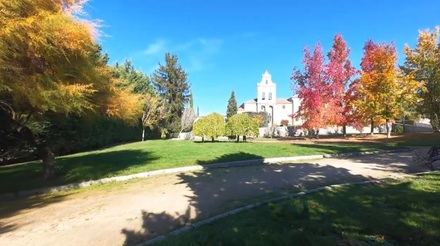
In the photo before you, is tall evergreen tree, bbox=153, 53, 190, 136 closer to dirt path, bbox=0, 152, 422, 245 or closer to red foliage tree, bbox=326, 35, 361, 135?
red foliage tree, bbox=326, 35, 361, 135

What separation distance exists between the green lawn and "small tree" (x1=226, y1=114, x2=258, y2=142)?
68.3ft

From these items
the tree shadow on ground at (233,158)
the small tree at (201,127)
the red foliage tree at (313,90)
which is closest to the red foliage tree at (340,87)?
the red foliage tree at (313,90)

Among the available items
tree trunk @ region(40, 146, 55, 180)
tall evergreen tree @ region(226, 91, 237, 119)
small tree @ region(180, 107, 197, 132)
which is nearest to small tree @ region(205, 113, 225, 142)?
tree trunk @ region(40, 146, 55, 180)

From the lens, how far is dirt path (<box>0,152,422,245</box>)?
7590 millimetres

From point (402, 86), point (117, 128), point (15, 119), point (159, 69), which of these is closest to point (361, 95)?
point (402, 86)

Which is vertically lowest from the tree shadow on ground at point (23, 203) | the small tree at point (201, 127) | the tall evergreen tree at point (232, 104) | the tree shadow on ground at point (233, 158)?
the tree shadow on ground at point (23, 203)

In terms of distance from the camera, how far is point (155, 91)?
56594 mm

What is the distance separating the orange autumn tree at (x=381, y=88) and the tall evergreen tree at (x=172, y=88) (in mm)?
27972

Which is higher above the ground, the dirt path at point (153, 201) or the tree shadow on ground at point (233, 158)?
the tree shadow on ground at point (233, 158)

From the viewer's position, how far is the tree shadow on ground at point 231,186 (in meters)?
7.81

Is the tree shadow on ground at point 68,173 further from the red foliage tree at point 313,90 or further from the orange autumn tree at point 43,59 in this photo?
the red foliage tree at point 313,90

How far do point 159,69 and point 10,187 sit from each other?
4467 cm

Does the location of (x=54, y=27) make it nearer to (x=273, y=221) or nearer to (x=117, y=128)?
(x=273, y=221)

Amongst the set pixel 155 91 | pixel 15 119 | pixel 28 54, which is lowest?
pixel 15 119
